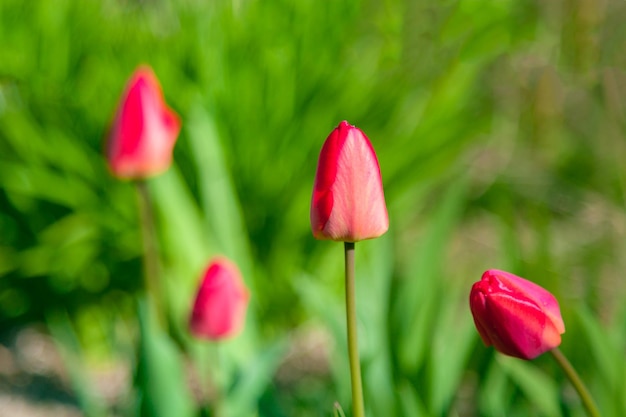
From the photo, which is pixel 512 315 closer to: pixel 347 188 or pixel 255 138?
pixel 347 188

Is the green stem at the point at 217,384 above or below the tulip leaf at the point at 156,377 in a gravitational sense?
below

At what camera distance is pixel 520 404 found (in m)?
1.04

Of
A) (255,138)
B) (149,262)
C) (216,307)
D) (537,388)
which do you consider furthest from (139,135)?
(255,138)

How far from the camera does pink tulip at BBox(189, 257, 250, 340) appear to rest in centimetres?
91

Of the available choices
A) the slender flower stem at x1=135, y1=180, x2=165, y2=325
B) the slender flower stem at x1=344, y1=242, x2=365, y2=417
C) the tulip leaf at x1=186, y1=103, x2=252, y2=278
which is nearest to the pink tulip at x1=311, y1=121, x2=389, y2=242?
the slender flower stem at x1=344, y1=242, x2=365, y2=417

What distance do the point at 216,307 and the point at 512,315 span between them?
0.43 metres

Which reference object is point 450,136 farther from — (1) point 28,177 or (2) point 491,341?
(2) point 491,341

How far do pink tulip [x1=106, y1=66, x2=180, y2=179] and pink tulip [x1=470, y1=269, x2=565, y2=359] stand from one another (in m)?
0.63

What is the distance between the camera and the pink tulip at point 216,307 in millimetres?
913

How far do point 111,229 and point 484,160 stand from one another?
141cm

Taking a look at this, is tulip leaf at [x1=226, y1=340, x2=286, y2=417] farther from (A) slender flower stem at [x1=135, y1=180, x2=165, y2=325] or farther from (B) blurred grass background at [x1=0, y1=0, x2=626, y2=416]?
(B) blurred grass background at [x1=0, y1=0, x2=626, y2=416]

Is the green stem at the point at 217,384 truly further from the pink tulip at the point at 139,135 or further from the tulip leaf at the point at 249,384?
the pink tulip at the point at 139,135

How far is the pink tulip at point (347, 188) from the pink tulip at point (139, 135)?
1.90 feet

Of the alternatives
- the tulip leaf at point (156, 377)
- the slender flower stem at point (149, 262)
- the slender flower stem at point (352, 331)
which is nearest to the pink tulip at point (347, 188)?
the slender flower stem at point (352, 331)
